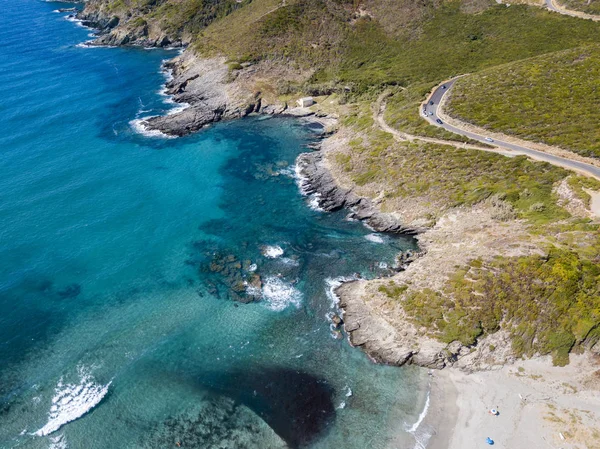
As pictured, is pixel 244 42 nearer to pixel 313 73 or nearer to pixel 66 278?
pixel 313 73

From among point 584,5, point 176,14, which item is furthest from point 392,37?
point 176,14

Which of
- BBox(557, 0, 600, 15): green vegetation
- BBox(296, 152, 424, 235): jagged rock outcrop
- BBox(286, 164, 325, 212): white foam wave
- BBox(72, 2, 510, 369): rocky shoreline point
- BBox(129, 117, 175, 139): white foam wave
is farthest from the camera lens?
BBox(557, 0, 600, 15): green vegetation

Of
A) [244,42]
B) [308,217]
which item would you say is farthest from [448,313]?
[244,42]

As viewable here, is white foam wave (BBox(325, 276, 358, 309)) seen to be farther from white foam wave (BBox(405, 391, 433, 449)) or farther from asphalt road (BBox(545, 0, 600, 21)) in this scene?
asphalt road (BBox(545, 0, 600, 21))

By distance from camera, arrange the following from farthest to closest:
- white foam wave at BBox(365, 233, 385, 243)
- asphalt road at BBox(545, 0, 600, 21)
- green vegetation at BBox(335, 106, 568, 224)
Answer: asphalt road at BBox(545, 0, 600, 21) → white foam wave at BBox(365, 233, 385, 243) → green vegetation at BBox(335, 106, 568, 224)

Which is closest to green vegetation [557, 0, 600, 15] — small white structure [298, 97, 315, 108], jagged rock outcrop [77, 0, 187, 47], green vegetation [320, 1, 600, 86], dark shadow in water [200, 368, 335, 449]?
green vegetation [320, 1, 600, 86]
